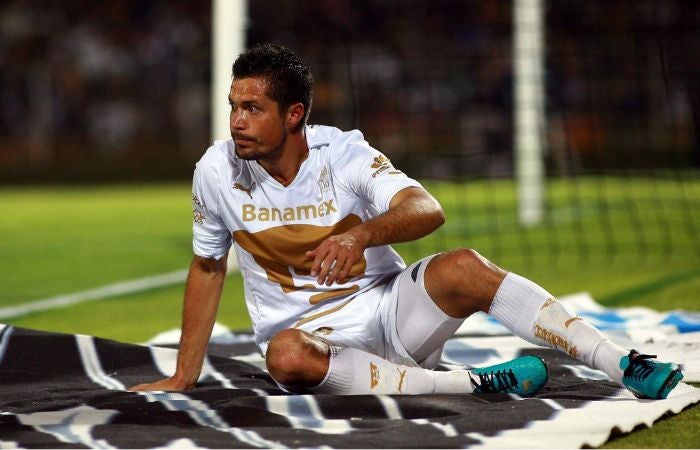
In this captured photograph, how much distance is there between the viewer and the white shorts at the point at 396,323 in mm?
4066

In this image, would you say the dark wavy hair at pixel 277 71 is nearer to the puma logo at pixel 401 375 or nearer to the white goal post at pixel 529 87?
the puma logo at pixel 401 375

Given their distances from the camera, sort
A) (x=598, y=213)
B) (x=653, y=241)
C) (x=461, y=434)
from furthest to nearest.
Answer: (x=598, y=213) < (x=653, y=241) < (x=461, y=434)

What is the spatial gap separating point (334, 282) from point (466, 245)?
6141mm

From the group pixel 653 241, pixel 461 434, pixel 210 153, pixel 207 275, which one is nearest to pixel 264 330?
pixel 207 275

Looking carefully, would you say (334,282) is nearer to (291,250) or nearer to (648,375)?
(291,250)

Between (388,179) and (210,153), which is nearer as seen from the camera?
(388,179)

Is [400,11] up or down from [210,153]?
up

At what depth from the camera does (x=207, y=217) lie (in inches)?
170

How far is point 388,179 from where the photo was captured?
403 cm

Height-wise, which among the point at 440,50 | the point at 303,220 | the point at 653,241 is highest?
the point at 440,50

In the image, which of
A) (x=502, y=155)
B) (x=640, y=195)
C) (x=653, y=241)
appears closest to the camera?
(x=653, y=241)

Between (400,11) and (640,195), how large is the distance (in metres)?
6.60

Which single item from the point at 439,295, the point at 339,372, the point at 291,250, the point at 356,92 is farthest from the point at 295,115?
the point at 356,92

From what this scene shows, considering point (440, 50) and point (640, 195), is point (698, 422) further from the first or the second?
point (440, 50)
